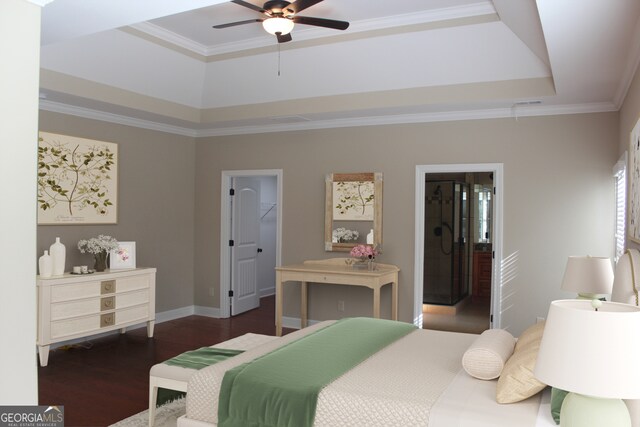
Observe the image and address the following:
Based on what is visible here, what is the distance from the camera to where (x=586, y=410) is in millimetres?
1606

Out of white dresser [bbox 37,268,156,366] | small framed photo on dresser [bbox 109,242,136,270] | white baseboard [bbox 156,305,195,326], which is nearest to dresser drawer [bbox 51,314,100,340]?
white dresser [bbox 37,268,156,366]

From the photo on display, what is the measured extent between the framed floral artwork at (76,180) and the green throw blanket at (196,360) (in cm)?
272

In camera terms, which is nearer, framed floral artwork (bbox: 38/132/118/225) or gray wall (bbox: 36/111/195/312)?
framed floral artwork (bbox: 38/132/118/225)

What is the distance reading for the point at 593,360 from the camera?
4.97ft

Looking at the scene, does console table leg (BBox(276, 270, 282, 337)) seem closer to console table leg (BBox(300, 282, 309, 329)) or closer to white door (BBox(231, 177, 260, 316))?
console table leg (BBox(300, 282, 309, 329))

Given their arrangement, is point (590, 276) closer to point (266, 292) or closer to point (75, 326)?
point (75, 326)

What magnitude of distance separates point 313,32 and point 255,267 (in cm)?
371

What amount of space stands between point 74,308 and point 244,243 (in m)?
2.73

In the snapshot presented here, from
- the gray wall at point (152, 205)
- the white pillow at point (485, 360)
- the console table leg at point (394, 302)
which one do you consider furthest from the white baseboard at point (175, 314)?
the white pillow at point (485, 360)

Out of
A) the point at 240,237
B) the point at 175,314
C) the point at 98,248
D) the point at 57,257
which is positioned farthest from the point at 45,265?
the point at 240,237

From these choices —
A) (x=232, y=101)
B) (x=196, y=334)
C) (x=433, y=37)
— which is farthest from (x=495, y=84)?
(x=196, y=334)

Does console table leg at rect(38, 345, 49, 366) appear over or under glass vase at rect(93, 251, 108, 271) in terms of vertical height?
under

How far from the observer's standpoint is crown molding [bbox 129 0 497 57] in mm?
4625

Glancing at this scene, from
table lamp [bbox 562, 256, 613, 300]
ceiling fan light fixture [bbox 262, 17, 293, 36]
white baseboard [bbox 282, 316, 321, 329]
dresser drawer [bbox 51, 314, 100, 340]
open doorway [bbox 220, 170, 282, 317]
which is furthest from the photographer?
open doorway [bbox 220, 170, 282, 317]
